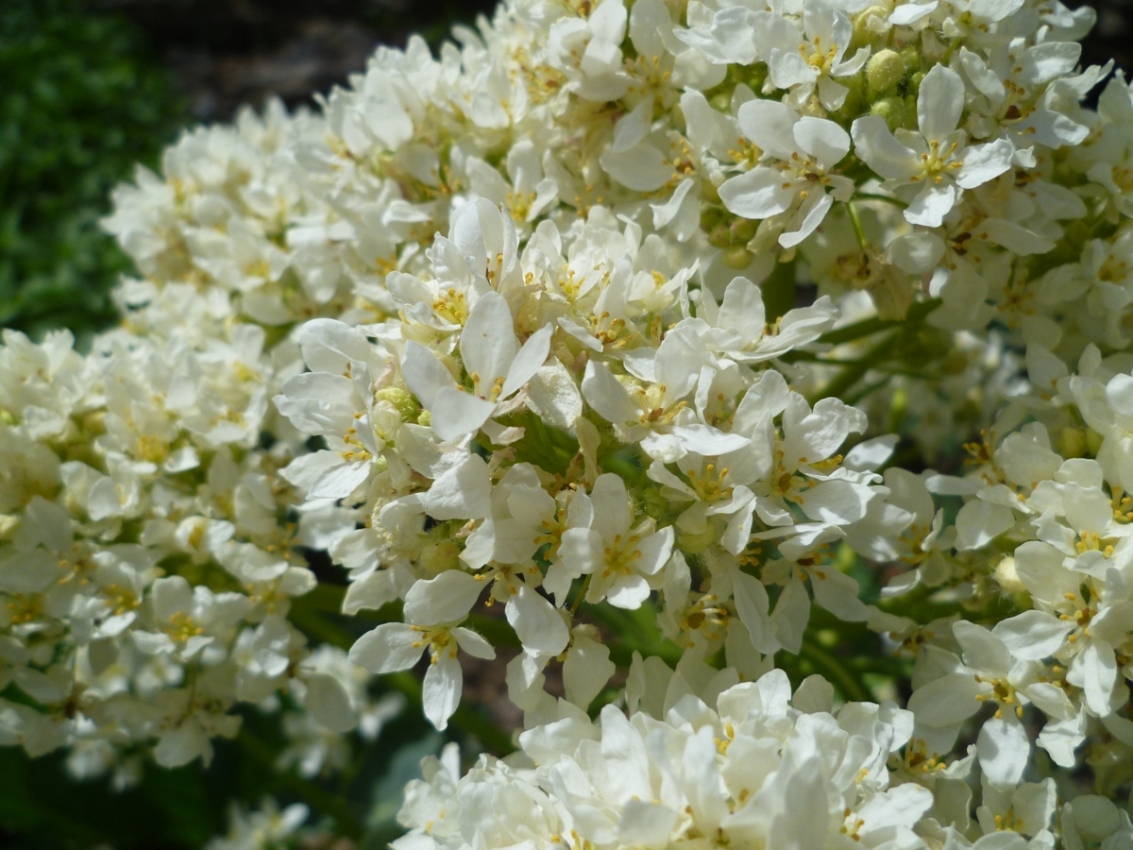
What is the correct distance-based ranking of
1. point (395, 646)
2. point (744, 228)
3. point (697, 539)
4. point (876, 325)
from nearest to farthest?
point (697, 539)
point (395, 646)
point (744, 228)
point (876, 325)

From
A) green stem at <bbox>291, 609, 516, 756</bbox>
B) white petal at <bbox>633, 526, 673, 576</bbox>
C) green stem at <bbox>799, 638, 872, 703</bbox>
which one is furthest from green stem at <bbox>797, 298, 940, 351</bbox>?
green stem at <bbox>291, 609, 516, 756</bbox>

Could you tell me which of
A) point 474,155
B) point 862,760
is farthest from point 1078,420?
point 474,155

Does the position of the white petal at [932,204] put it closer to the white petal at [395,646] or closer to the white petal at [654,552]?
the white petal at [654,552]

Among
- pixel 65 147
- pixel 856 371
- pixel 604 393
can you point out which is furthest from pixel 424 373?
pixel 65 147

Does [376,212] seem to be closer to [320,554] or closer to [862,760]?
[862,760]

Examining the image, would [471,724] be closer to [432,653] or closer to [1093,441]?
[432,653]
